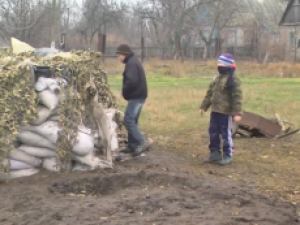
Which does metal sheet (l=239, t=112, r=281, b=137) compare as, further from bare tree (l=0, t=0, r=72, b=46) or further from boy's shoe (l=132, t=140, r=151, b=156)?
bare tree (l=0, t=0, r=72, b=46)

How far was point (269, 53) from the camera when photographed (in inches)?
1384

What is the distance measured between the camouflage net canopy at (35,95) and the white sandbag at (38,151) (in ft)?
0.44

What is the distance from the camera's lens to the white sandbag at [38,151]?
235 inches

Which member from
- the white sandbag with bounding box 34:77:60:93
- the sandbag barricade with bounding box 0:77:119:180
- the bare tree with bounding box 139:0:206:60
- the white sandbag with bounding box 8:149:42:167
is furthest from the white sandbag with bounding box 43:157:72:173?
the bare tree with bounding box 139:0:206:60

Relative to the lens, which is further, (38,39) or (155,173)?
(38,39)

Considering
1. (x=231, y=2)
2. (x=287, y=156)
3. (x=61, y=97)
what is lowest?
(x=287, y=156)

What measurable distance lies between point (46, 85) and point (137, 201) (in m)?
2.10

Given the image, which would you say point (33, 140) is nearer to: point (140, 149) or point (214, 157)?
point (140, 149)

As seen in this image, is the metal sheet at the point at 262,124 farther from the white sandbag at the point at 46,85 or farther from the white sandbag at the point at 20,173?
the white sandbag at the point at 20,173

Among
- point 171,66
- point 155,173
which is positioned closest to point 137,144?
point 155,173

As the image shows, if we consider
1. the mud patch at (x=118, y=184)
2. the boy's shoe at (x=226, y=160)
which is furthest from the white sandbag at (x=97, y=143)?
the boy's shoe at (x=226, y=160)

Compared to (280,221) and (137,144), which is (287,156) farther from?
(280,221)

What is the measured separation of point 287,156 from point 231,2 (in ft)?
111

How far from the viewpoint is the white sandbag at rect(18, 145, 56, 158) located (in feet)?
19.6
